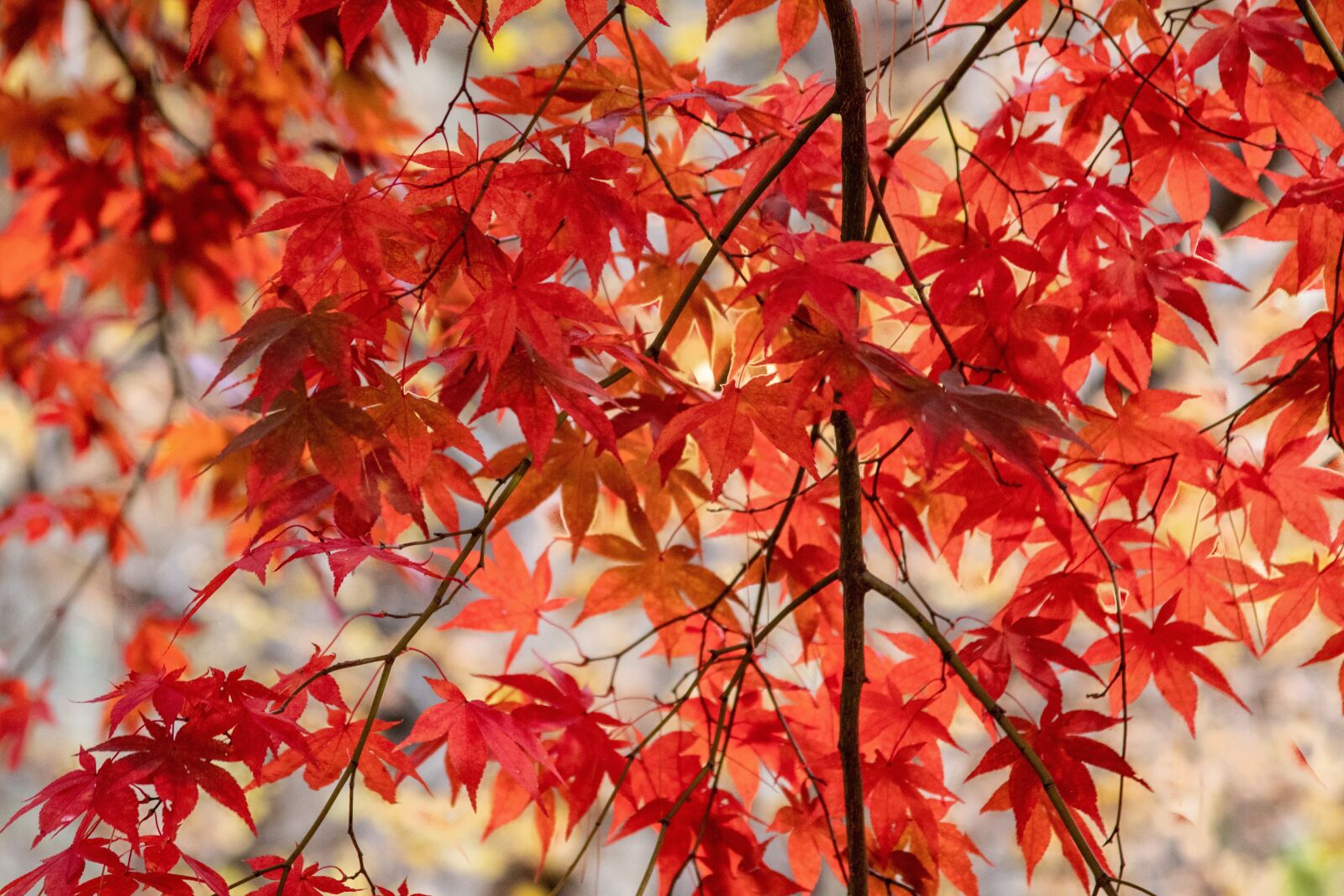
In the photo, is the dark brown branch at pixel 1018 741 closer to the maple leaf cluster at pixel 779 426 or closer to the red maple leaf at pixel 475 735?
the maple leaf cluster at pixel 779 426

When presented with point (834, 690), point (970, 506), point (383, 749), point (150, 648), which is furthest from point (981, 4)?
point (150, 648)

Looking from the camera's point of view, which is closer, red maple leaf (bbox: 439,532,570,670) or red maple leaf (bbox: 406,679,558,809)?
red maple leaf (bbox: 406,679,558,809)

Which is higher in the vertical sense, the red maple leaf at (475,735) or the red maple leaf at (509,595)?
the red maple leaf at (509,595)

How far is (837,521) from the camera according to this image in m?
0.98

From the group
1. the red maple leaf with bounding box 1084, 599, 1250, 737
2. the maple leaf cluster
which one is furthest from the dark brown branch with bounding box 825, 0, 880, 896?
the red maple leaf with bounding box 1084, 599, 1250, 737

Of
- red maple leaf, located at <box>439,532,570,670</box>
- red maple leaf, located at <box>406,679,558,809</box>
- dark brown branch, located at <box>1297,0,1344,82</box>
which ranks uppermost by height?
dark brown branch, located at <box>1297,0,1344,82</box>

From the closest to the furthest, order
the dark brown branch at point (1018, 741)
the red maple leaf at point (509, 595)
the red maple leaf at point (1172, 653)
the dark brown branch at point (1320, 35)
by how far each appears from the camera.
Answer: the dark brown branch at point (1018, 741) → the dark brown branch at point (1320, 35) → the red maple leaf at point (1172, 653) → the red maple leaf at point (509, 595)

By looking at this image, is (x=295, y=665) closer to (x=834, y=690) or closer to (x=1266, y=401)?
(x=834, y=690)

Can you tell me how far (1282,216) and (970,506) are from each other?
0.37 m

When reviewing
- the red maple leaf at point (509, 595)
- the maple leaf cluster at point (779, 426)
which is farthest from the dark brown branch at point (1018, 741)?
the red maple leaf at point (509, 595)

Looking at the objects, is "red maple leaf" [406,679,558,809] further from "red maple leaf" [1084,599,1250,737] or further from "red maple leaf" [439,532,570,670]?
"red maple leaf" [1084,599,1250,737]

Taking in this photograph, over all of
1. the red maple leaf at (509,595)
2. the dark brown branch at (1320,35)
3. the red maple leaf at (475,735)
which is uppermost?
the dark brown branch at (1320,35)

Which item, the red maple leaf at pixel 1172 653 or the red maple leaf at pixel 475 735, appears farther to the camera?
the red maple leaf at pixel 1172 653

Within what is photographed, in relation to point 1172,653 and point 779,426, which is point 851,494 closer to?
point 779,426
